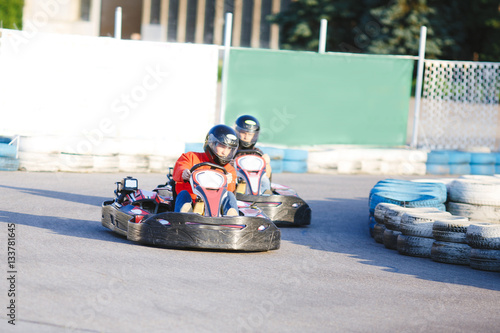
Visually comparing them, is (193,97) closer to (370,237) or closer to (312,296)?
(370,237)

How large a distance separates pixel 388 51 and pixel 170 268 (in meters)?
20.6

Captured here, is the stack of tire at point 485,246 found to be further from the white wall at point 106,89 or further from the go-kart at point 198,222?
the white wall at point 106,89

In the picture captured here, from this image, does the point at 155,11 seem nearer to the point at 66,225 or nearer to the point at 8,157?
the point at 8,157

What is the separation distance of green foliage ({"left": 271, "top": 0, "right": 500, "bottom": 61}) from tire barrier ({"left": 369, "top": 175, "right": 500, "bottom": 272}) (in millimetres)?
16656

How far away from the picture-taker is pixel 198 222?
227 inches

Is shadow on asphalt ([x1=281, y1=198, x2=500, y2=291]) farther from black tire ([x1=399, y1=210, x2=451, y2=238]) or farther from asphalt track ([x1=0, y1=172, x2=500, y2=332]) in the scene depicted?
black tire ([x1=399, y1=210, x2=451, y2=238])

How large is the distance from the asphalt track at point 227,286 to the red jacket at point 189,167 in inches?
25.1

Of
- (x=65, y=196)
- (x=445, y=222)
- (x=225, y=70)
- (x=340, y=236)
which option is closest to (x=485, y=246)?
(x=445, y=222)

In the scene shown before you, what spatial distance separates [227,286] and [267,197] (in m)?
2.82

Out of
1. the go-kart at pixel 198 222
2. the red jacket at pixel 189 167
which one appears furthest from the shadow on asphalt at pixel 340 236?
the red jacket at pixel 189 167

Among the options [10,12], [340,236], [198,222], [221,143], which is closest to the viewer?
[198,222]

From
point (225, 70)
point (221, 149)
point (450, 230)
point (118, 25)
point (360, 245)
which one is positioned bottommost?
point (360, 245)

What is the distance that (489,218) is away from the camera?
764cm

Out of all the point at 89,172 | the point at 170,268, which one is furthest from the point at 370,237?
the point at 89,172
